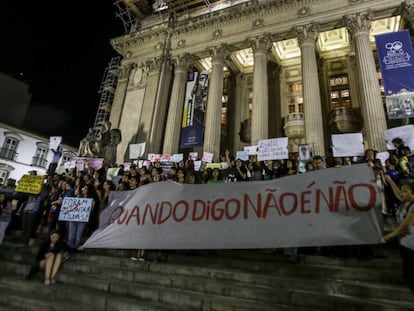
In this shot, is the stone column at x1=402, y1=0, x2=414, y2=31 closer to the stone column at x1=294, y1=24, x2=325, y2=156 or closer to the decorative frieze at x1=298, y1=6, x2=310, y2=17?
the stone column at x1=294, y1=24, x2=325, y2=156

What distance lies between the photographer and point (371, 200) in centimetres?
407

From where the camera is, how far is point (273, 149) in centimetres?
1205

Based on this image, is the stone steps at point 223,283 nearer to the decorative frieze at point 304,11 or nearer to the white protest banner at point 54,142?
the white protest banner at point 54,142

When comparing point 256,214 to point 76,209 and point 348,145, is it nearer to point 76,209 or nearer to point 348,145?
point 76,209

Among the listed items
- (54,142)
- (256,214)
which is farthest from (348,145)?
(54,142)

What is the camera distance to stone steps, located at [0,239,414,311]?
390 cm

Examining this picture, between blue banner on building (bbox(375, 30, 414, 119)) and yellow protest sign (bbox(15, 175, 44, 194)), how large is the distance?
1493 centimetres

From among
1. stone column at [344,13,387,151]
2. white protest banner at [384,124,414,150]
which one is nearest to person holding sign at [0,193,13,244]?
white protest banner at [384,124,414,150]

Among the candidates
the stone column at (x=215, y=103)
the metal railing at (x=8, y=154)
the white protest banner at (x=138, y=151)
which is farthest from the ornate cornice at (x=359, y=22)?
the metal railing at (x=8, y=154)

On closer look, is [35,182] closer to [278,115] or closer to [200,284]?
[200,284]

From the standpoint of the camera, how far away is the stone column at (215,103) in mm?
17688

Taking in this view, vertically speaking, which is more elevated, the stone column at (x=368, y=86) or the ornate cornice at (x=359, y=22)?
the ornate cornice at (x=359, y=22)

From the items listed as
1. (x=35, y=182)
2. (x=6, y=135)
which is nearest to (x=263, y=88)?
(x=35, y=182)

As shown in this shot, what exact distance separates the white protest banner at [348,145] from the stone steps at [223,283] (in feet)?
21.3
